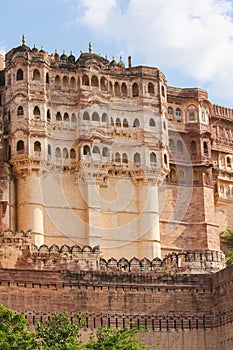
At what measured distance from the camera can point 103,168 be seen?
54.4 metres

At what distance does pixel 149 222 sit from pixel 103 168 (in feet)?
12.1

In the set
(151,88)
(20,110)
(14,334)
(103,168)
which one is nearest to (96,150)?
(103,168)

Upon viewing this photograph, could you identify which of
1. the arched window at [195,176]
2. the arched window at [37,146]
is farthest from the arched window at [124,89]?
the arched window at [37,146]

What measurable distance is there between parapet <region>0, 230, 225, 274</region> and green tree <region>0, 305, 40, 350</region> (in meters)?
12.8

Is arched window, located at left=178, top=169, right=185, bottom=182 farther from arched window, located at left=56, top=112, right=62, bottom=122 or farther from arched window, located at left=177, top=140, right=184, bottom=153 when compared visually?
arched window, located at left=56, top=112, right=62, bottom=122

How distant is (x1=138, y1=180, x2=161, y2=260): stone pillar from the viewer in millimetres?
53641

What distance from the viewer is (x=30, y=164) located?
172 ft

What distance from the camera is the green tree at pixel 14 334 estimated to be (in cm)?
3031

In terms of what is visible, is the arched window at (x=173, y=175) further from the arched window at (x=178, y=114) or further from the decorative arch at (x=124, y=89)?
the decorative arch at (x=124, y=89)

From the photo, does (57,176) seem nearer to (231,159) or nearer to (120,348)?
(231,159)

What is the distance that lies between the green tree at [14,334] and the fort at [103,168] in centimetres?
1305

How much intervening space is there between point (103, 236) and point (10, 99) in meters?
8.58

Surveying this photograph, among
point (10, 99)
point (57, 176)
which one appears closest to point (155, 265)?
point (57, 176)

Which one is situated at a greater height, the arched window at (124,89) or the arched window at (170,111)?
the arched window at (124,89)
